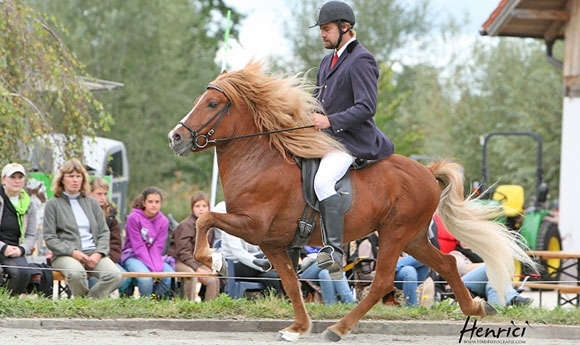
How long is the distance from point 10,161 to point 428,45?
3752 cm

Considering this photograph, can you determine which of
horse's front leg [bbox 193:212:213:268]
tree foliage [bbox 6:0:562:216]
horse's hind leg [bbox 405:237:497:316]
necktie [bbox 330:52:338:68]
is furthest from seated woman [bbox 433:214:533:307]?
tree foliage [bbox 6:0:562:216]

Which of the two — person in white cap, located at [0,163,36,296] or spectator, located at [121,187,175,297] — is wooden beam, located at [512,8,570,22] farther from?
person in white cap, located at [0,163,36,296]

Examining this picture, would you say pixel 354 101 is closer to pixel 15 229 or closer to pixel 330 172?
pixel 330 172

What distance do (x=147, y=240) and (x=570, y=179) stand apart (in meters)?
9.73

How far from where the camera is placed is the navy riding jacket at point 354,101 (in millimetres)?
8609

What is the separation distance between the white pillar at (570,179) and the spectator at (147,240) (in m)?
9.24

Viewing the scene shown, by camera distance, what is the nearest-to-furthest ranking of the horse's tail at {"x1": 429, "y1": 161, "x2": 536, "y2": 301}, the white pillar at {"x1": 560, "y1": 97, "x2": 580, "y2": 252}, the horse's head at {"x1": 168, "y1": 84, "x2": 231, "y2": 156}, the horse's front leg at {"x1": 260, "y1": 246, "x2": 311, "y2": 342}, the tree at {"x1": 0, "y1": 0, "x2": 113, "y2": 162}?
the horse's head at {"x1": 168, "y1": 84, "x2": 231, "y2": 156} → the horse's front leg at {"x1": 260, "y1": 246, "x2": 311, "y2": 342} → the horse's tail at {"x1": 429, "y1": 161, "x2": 536, "y2": 301} → the tree at {"x1": 0, "y1": 0, "x2": 113, "y2": 162} → the white pillar at {"x1": 560, "y1": 97, "x2": 580, "y2": 252}

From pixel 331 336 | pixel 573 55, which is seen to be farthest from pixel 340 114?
pixel 573 55

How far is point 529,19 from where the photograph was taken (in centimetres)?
2045

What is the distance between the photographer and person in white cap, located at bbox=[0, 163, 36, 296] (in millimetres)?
10656

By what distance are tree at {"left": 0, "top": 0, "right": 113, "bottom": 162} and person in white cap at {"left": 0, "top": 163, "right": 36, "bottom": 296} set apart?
1462 millimetres

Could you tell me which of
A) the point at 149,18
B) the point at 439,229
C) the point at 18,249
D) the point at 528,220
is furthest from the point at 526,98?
the point at 18,249

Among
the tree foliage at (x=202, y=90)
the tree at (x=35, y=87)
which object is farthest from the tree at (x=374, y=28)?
the tree at (x=35, y=87)

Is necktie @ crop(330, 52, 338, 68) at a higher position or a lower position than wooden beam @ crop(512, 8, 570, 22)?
lower
